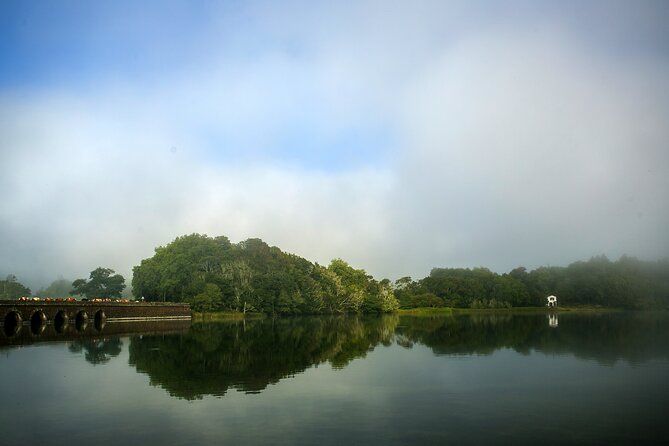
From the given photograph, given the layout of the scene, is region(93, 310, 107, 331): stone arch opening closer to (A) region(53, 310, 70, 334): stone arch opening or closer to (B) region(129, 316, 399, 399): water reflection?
(A) region(53, 310, 70, 334): stone arch opening

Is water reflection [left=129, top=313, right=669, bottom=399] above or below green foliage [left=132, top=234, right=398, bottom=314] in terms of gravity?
below

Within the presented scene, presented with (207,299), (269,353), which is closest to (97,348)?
(269,353)

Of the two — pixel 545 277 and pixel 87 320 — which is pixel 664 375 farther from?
pixel 545 277

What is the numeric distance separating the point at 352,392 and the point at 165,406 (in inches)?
292

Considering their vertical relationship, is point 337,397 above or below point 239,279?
below

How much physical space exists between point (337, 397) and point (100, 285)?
142 metres

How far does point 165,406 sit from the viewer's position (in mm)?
18734

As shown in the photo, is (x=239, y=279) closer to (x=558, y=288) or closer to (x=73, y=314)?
(x=73, y=314)

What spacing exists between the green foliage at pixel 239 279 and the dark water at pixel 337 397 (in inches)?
2745

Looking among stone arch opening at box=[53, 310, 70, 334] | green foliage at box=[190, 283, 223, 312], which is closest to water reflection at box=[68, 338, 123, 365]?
stone arch opening at box=[53, 310, 70, 334]

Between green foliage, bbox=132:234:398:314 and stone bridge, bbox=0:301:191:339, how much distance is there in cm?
1149

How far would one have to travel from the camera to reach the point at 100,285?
145 metres

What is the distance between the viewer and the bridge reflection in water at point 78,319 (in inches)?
2194

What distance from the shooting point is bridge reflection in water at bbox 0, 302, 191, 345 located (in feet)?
183
